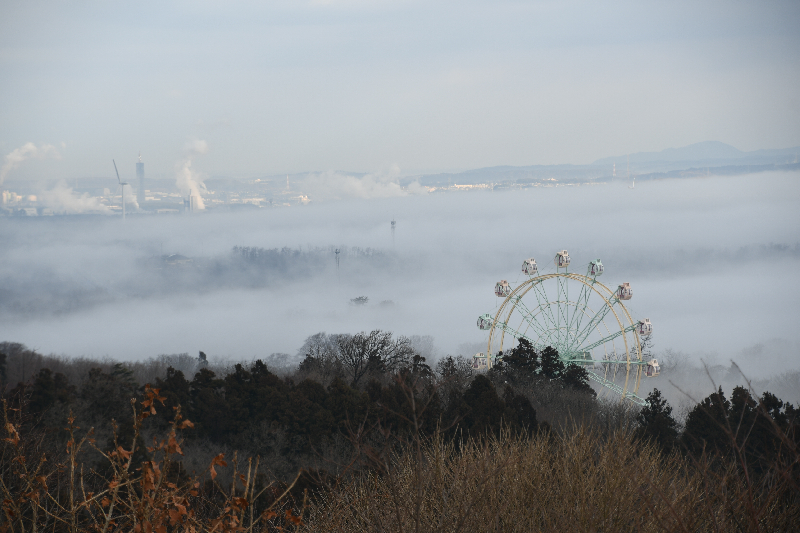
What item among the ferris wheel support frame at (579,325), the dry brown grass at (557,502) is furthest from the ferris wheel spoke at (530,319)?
the dry brown grass at (557,502)

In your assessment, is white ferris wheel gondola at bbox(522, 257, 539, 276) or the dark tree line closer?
the dark tree line

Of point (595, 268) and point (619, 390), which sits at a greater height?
point (595, 268)

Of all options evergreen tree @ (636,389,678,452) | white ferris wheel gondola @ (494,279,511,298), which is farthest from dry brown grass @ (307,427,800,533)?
white ferris wheel gondola @ (494,279,511,298)

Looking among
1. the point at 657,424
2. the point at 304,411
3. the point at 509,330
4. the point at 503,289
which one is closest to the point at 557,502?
the point at 657,424

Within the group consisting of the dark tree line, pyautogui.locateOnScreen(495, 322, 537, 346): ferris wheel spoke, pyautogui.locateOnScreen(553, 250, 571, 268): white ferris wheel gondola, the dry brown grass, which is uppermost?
pyautogui.locateOnScreen(553, 250, 571, 268): white ferris wheel gondola

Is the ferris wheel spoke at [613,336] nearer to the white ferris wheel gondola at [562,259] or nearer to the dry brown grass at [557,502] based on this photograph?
the white ferris wheel gondola at [562,259]

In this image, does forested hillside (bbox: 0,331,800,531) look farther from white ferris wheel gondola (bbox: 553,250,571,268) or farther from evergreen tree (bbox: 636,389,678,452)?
white ferris wheel gondola (bbox: 553,250,571,268)

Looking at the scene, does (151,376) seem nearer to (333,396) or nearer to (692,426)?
(333,396)

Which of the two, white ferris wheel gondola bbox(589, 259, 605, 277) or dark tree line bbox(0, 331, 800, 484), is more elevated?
white ferris wheel gondola bbox(589, 259, 605, 277)

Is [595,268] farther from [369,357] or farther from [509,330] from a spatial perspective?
[369,357]

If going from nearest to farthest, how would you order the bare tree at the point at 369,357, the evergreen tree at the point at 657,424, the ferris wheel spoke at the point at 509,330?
the evergreen tree at the point at 657,424, the ferris wheel spoke at the point at 509,330, the bare tree at the point at 369,357

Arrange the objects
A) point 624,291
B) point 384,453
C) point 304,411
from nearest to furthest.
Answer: point 384,453 → point 304,411 → point 624,291
